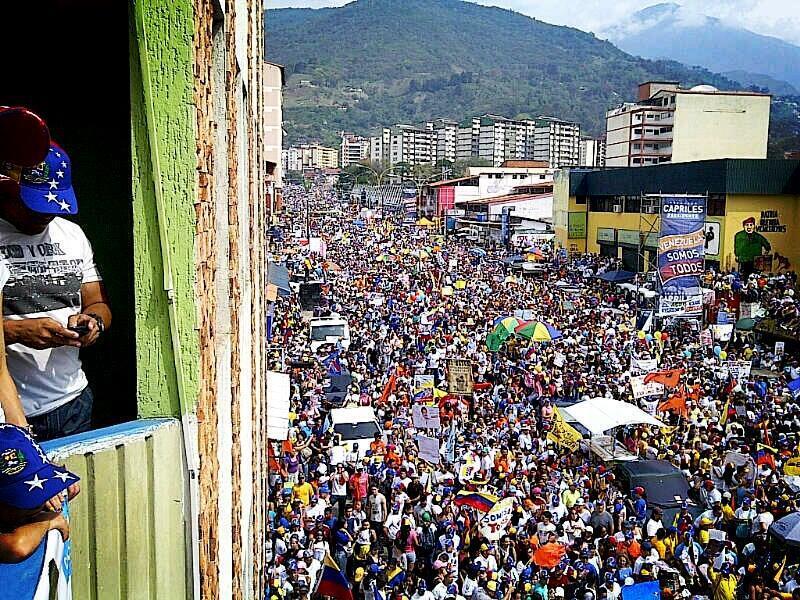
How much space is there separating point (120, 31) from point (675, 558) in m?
10.0

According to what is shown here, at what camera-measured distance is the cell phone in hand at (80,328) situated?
2531 millimetres

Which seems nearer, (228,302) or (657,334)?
(228,302)

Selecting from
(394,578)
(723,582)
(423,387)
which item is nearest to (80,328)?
(394,578)

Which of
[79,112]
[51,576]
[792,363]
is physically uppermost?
[79,112]

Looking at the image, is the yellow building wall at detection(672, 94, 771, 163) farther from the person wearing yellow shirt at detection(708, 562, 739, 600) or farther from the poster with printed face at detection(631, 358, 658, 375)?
the person wearing yellow shirt at detection(708, 562, 739, 600)

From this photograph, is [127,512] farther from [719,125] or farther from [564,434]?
[719,125]

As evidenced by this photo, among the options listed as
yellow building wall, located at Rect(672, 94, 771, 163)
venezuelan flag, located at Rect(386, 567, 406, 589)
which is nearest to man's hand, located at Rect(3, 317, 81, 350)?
venezuelan flag, located at Rect(386, 567, 406, 589)

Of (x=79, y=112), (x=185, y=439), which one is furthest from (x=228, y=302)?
(x=185, y=439)

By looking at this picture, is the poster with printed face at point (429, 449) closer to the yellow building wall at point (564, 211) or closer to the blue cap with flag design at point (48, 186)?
the blue cap with flag design at point (48, 186)

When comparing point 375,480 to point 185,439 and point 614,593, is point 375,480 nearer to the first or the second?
point 614,593

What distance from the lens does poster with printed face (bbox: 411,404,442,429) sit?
1603 cm

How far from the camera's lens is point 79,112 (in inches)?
131

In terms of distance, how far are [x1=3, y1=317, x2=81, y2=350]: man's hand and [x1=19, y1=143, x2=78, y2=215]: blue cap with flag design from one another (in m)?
0.33

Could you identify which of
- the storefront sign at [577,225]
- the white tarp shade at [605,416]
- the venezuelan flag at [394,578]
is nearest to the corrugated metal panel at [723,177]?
the storefront sign at [577,225]
